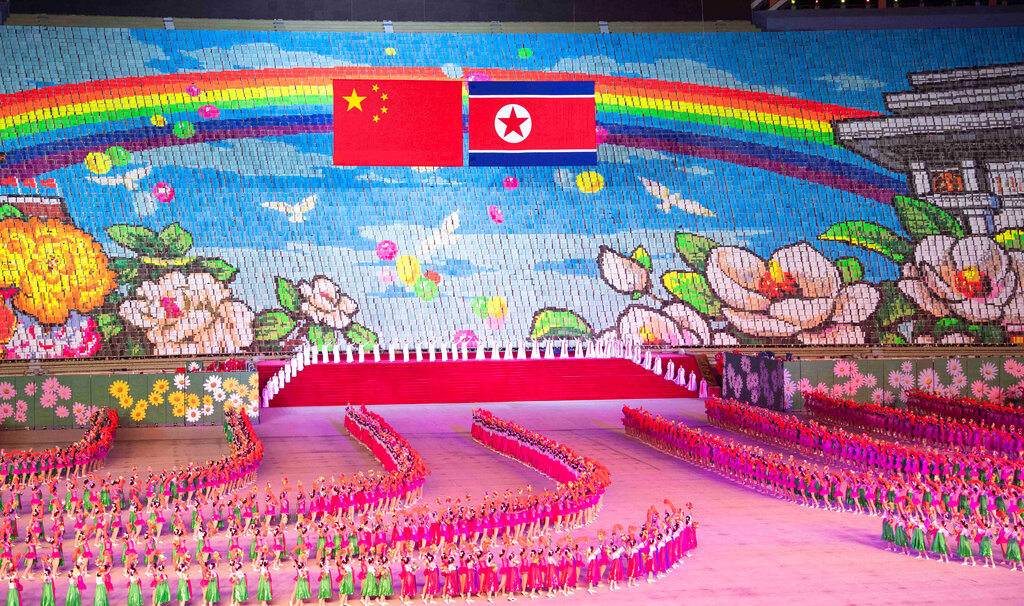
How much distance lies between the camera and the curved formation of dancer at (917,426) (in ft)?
88.9

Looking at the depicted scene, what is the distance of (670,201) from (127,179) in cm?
2268

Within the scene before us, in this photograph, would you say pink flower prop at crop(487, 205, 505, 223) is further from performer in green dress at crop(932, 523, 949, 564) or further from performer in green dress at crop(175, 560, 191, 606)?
performer in green dress at crop(175, 560, 191, 606)

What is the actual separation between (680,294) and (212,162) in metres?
20.3

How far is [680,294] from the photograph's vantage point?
145ft

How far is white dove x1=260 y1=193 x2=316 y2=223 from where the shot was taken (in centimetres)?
4397

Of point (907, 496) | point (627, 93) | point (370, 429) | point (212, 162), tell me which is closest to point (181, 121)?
point (212, 162)

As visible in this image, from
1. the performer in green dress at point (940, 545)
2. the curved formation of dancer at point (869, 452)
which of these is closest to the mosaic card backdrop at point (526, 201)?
the curved formation of dancer at point (869, 452)

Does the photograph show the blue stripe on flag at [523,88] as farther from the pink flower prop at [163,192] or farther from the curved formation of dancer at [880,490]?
the pink flower prop at [163,192]

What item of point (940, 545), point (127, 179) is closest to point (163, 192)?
point (127, 179)

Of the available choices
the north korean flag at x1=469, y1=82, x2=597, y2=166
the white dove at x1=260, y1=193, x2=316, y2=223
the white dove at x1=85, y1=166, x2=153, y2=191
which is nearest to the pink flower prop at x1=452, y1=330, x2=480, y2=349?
the white dove at x1=260, y1=193, x2=316, y2=223

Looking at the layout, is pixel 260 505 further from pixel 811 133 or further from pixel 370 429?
pixel 811 133

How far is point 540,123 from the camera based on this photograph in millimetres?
33594

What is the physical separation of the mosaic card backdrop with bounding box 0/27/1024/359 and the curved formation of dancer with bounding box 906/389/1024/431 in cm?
1065

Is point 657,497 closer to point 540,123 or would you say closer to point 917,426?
point 917,426
